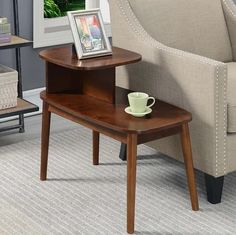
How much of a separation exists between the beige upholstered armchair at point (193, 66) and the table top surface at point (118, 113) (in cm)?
9

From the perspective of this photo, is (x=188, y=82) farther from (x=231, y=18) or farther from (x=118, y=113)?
(x=231, y=18)

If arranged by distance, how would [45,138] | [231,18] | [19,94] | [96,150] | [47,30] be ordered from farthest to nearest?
[47,30], [19,94], [231,18], [96,150], [45,138]

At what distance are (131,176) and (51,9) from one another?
1.92 m

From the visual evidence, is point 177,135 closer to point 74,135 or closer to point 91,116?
point 91,116

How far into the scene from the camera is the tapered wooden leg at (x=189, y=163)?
232 centimetres

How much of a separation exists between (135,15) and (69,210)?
2.95 ft

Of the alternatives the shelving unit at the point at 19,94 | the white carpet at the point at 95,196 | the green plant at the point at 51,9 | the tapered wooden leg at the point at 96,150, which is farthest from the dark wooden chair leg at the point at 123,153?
the green plant at the point at 51,9

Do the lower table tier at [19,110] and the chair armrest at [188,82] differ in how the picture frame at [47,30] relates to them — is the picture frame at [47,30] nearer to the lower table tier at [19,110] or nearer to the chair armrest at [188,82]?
the lower table tier at [19,110]

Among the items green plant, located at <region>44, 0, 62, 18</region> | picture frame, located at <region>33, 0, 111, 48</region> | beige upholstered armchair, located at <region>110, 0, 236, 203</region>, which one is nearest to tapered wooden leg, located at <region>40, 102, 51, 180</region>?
Result: beige upholstered armchair, located at <region>110, 0, 236, 203</region>

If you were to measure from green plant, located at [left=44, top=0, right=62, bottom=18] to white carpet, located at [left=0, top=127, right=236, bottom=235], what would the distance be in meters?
1.06

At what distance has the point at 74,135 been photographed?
3.21m

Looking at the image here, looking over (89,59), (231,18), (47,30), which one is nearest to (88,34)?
(89,59)

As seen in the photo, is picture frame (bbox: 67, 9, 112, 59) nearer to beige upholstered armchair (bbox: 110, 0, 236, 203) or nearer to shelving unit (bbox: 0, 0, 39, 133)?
beige upholstered armchair (bbox: 110, 0, 236, 203)

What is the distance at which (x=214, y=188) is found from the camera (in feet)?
7.94
